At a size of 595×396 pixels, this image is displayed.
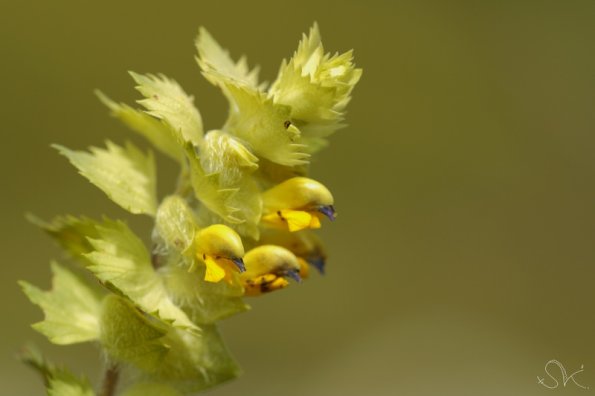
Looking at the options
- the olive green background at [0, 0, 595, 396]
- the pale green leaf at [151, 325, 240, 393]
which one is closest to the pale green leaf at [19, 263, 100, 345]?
the pale green leaf at [151, 325, 240, 393]

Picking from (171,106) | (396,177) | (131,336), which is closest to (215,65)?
(171,106)

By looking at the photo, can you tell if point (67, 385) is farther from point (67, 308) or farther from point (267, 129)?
point (267, 129)

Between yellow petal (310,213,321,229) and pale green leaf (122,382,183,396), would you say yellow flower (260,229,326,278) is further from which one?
pale green leaf (122,382,183,396)

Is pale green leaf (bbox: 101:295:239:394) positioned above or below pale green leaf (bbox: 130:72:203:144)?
below

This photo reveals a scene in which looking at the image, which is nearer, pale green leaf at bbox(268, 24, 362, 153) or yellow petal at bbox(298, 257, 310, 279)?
pale green leaf at bbox(268, 24, 362, 153)

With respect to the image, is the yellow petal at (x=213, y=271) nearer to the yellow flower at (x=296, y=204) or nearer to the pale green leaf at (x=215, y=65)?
the yellow flower at (x=296, y=204)

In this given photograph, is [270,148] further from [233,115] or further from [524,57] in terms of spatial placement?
[524,57]

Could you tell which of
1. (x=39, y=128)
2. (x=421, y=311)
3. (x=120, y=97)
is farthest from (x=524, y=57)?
(x=39, y=128)

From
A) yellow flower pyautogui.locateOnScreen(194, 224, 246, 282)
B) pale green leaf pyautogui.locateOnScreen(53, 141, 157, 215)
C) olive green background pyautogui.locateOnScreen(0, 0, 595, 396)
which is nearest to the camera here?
yellow flower pyautogui.locateOnScreen(194, 224, 246, 282)
